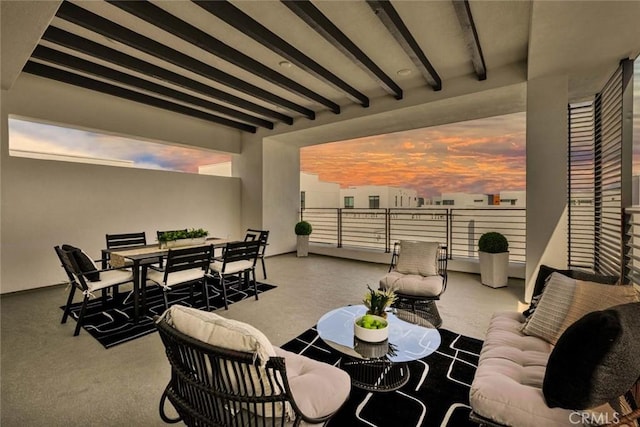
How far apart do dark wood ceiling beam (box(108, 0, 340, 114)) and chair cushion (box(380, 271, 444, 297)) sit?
3.21m

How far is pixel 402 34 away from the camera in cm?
299

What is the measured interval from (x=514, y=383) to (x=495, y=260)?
3.45 meters

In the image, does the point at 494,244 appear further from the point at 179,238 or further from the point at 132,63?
the point at 132,63

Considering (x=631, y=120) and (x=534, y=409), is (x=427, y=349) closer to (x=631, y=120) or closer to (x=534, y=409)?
(x=534, y=409)

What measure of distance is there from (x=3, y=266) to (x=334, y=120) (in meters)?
5.65

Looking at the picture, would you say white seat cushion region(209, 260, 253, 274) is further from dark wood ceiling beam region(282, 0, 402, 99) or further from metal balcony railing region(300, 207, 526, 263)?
metal balcony railing region(300, 207, 526, 263)

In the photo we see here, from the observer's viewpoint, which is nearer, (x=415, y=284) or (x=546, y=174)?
(x=415, y=284)

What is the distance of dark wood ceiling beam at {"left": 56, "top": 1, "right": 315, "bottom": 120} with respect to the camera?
2.71 m

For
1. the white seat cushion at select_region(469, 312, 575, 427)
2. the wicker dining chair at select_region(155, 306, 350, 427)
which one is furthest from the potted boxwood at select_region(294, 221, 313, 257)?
the wicker dining chair at select_region(155, 306, 350, 427)

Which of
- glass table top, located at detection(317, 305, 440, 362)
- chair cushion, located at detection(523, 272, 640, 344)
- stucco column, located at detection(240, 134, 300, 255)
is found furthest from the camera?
stucco column, located at detection(240, 134, 300, 255)

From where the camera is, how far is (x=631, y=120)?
2.93 m

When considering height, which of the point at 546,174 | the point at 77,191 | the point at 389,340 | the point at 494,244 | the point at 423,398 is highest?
the point at 546,174

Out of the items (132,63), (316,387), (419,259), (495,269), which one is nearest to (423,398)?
(316,387)

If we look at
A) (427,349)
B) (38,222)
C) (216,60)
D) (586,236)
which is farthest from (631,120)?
(38,222)
